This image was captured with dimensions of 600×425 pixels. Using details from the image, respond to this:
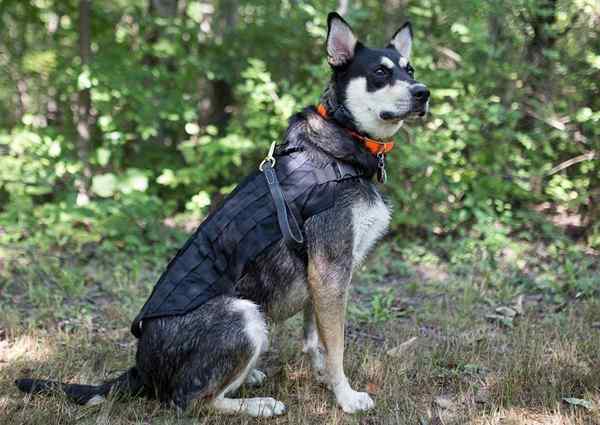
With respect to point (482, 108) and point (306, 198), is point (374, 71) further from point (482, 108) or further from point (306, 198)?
point (482, 108)

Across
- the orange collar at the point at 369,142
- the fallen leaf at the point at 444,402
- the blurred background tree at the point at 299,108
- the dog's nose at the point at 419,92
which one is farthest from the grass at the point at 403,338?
the dog's nose at the point at 419,92

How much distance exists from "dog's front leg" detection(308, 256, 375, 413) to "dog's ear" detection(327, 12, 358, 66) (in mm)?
1170

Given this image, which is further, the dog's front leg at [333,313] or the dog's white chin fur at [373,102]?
the dog's white chin fur at [373,102]

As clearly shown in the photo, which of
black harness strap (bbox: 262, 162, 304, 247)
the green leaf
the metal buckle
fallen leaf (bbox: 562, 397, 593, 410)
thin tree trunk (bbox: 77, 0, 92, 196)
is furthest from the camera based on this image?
thin tree trunk (bbox: 77, 0, 92, 196)

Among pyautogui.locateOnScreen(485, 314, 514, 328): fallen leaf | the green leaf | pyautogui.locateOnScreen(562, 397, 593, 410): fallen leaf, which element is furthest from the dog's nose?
the green leaf

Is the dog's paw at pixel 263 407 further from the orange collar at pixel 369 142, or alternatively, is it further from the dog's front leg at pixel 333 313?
the orange collar at pixel 369 142

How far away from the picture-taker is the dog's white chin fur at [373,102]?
329cm

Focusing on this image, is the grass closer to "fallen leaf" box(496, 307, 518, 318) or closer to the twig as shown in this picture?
"fallen leaf" box(496, 307, 518, 318)

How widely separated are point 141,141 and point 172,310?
208 inches

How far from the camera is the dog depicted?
3.02 meters

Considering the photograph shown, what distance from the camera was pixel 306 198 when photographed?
3.14 metres

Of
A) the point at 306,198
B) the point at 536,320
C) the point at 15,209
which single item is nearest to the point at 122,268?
the point at 15,209

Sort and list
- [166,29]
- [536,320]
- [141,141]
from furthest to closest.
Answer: [141,141] < [166,29] < [536,320]

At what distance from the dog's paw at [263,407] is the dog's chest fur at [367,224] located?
89 cm
